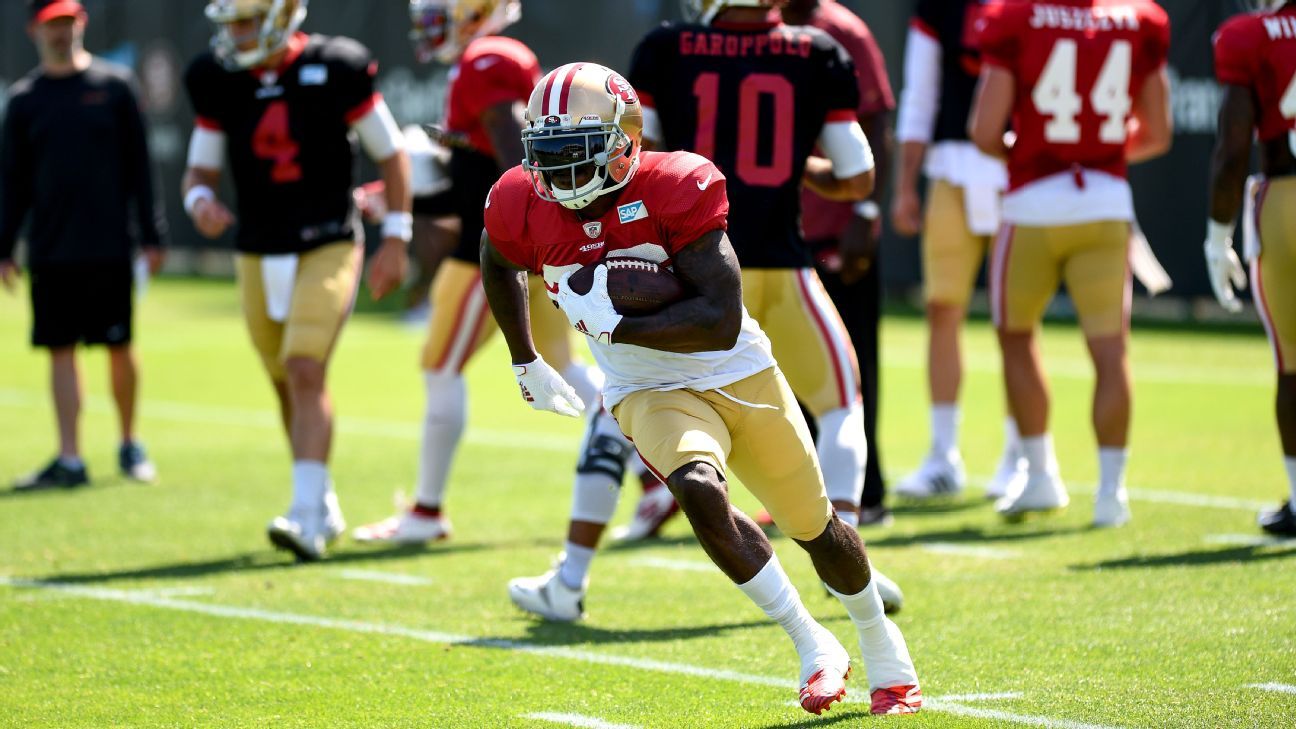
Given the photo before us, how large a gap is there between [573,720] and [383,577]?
217 cm

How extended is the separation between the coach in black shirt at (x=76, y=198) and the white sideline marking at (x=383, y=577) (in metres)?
2.81

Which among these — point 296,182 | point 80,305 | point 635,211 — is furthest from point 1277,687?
point 80,305

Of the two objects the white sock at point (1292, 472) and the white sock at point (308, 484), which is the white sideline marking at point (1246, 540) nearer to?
the white sock at point (1292, 472)

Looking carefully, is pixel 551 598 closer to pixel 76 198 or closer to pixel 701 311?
pixel 701 311

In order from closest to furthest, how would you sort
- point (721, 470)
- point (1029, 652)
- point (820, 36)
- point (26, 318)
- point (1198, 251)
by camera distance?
point (721, 470)
point (1029, 652)
point (820, 36)
point (1198, 251)
point (26, 318)

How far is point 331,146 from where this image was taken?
7133mm

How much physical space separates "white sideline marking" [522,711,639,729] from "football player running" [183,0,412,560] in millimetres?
2504

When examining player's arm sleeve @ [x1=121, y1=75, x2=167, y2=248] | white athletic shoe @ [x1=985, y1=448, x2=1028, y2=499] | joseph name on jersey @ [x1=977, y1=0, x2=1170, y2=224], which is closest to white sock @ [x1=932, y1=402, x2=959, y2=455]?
white athletic shoe @ [x1=985, y1=448, x2=1028, y2=499]

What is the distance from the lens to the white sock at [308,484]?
6.80 metres

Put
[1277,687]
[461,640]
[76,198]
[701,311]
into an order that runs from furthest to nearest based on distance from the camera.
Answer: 1. [76,198]
2. [461,640]
3. [1277,687]
4. [701,311]

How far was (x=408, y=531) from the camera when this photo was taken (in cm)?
715

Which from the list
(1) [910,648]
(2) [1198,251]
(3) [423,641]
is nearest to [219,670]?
(3) [423,641]

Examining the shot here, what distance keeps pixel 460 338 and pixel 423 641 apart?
198 cm

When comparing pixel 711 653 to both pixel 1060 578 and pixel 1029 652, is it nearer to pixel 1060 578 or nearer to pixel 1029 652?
pixel 1029 652
